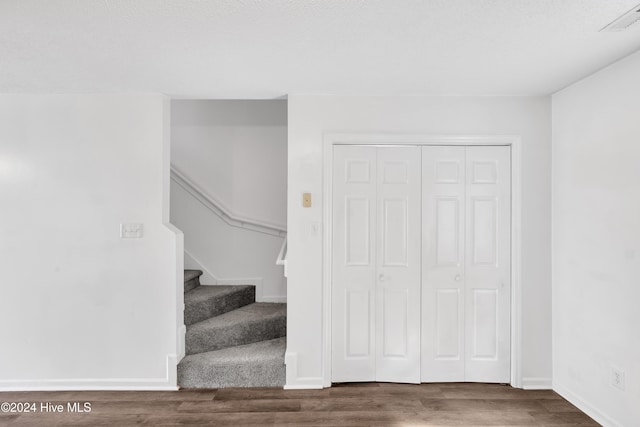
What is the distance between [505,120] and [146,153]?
2.95 meters

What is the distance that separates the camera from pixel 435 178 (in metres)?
3.18

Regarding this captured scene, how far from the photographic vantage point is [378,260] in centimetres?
319

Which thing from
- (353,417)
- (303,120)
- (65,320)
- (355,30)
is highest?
(355,30)

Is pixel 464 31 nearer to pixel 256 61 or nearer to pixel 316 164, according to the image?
pixel 256 61

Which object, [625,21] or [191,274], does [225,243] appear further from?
[625,21]

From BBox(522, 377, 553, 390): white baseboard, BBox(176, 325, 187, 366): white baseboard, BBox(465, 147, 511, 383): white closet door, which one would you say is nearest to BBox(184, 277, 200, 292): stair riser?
BBox(176, 325, 187, 366): white baseboard

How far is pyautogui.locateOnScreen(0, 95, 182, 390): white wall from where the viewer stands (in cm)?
309

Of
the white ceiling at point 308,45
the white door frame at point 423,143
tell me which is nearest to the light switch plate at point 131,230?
the white ceiling at point 308,45

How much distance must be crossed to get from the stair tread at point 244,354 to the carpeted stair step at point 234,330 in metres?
0.06

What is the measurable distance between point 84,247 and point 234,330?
1407mm

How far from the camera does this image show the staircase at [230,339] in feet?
10.2

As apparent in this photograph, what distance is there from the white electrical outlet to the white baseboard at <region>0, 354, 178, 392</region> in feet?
10.2

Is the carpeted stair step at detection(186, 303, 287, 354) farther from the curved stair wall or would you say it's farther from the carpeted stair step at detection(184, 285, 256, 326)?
the curved stair wall

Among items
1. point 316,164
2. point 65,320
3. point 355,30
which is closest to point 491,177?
point 316,164
